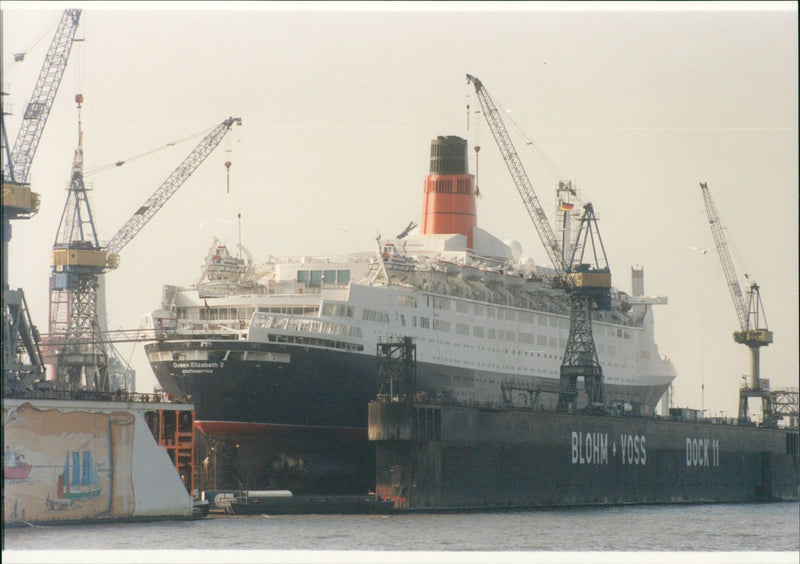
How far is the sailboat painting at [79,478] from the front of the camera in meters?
44.0

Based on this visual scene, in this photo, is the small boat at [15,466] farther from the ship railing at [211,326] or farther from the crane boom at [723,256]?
the crane boom at [723,256]

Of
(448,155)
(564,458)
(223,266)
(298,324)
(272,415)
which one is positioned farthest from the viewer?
(448,155)

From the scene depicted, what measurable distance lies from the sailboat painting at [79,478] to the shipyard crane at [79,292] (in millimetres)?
15593

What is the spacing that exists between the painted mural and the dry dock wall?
1.0 inches

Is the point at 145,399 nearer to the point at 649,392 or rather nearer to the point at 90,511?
the point at 90,511

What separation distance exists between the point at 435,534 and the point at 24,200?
50.3 ft

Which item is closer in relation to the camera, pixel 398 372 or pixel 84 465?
pixel 84 465

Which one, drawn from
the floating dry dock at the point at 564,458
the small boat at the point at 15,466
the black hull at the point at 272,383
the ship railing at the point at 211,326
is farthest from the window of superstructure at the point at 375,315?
the small boat at the point at 15,466

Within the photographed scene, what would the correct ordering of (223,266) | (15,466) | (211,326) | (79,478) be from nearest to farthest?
1. (15,466)
2. (79,478)
3. (211,326)
4. (223,266)

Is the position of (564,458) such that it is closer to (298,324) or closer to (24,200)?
(298,324)

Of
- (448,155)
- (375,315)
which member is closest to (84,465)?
(375,315)

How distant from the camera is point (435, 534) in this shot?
45062mm

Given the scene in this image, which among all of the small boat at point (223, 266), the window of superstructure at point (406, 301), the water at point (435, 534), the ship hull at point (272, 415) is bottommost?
the water at point (435, 534)

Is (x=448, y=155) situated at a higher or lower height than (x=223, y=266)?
higher
